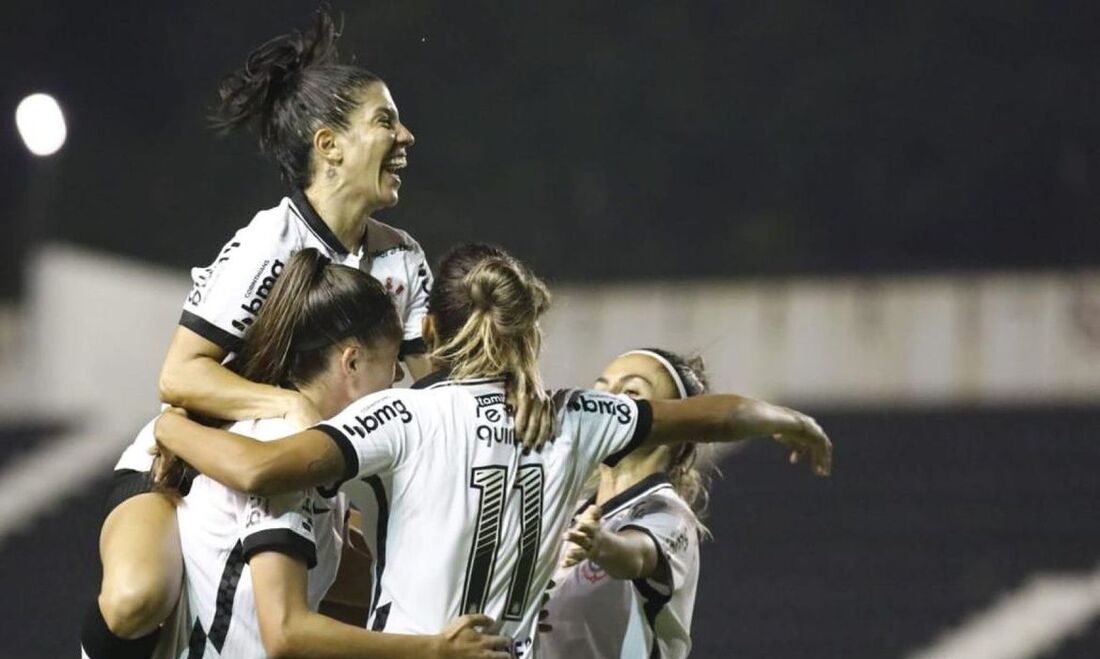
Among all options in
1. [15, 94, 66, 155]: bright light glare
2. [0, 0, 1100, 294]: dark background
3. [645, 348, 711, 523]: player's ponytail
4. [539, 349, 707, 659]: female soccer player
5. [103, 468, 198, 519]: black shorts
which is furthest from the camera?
[15, 94, 66, 155]: bright light glare

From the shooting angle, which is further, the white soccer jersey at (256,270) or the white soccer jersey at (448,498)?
the white soccer jersey at (256,270)

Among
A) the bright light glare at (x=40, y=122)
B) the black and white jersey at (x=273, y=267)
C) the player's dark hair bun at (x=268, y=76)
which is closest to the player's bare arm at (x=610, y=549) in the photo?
the black and white jersey at (x=273, y=267)

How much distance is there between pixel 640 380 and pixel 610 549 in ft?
1.78

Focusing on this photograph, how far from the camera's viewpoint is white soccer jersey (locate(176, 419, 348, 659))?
214cm

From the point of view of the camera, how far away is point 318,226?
2.73 metres

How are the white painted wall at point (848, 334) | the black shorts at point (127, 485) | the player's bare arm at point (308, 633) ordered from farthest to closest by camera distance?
the white painted wall at point (848, 334) < the black shorts at point (127, 485) < the player's bare arm at point (308, 633)

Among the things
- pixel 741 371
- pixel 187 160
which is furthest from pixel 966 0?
Answer: pixel 187 160

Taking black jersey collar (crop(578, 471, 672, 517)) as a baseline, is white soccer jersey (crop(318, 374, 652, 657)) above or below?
above

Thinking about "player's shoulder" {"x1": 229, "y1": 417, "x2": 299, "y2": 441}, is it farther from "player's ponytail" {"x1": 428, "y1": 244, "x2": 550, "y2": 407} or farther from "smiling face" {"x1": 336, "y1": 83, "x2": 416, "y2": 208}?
"smiling face" {"x1": 336, "y1": 83, "x2": 416, "y2": 208}

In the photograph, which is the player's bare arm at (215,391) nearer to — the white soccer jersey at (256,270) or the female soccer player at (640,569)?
the white soccer jersey at (256,270)

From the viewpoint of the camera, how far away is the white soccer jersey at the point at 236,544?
7.03ft

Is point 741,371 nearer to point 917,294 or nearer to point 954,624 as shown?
point 917,294

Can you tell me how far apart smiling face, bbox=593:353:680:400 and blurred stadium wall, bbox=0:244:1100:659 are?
3172mm

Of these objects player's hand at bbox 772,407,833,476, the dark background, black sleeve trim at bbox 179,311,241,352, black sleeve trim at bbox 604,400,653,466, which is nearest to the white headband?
player's hand at bbox 772,407,833,476
